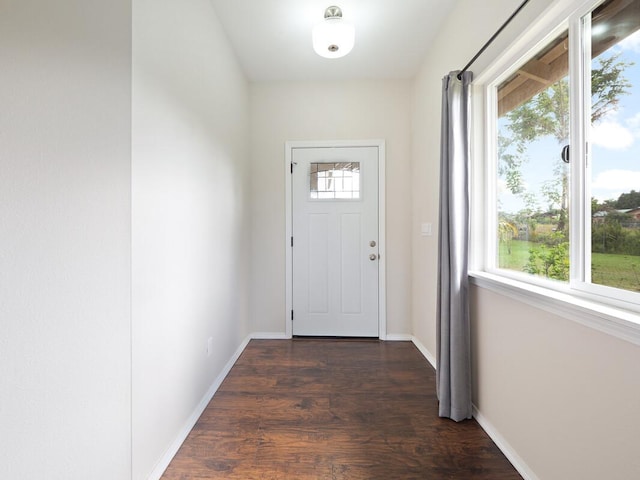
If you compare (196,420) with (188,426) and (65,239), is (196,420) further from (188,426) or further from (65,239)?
(65,239)

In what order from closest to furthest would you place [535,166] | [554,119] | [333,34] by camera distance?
[554,119]
[535,166]
[333,34]

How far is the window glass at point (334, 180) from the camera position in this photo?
313 cm

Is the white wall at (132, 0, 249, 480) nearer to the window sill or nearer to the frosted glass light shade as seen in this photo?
the frosted glass light shade

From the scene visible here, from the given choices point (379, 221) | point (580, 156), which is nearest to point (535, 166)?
point (580, 156)

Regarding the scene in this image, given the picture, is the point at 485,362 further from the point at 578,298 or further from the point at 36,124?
the point at 36,124

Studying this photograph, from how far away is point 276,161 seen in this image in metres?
3.15

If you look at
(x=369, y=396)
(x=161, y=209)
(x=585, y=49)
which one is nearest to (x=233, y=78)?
(x=161, y=209)

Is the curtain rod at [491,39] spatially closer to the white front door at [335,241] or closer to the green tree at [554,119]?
the green tree at [554,119]

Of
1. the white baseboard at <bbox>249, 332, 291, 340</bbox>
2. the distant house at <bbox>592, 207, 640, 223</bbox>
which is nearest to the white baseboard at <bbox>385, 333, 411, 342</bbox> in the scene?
the white baseboard at <bbox>249, 332, 291, 340</bbox>

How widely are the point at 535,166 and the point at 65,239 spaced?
2.00 m

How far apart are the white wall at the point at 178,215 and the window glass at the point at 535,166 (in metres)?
1.82

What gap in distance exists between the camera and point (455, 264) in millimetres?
1808

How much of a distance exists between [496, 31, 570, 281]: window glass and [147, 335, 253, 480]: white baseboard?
2.02 m

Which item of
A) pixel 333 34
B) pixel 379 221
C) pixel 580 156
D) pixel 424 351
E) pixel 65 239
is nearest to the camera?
pixel 65 239
